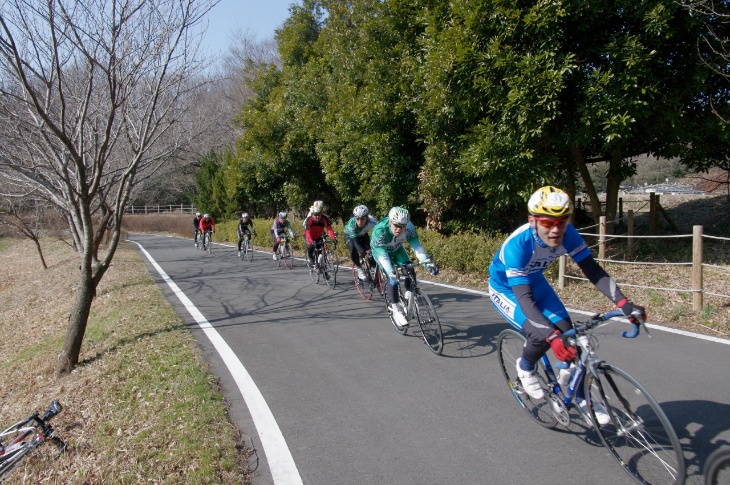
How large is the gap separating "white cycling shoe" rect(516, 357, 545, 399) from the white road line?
1.86 meters

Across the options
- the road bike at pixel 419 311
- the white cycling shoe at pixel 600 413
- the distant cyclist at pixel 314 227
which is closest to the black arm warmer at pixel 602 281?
the white cycling shoe at pixel 600 413

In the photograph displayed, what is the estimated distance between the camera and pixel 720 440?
371 cm

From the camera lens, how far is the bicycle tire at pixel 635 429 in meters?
3.10

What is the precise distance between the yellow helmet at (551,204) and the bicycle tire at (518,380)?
1.22 meters

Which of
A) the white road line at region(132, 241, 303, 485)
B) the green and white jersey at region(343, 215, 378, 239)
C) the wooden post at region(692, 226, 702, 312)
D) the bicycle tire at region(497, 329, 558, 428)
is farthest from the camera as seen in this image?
the green and white jersey at region(343, 215, 378, 239)

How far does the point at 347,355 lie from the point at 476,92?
648 cm

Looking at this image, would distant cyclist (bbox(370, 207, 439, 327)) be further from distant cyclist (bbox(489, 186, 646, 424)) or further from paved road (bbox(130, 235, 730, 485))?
distant cyclist (bbox(489, 186, 646, 424))

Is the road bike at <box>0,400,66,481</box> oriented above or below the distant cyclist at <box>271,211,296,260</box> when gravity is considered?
below

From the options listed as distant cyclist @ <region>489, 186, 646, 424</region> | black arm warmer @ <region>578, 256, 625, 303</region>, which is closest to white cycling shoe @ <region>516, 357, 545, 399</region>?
distant cyclist @ <region>489, 186, 646, 424</region>

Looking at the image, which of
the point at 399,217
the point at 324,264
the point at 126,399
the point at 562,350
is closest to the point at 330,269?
the point at 324,264

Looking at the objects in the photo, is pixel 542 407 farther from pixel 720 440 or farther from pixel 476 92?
pixel 476 92

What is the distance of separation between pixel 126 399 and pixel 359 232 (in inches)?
186

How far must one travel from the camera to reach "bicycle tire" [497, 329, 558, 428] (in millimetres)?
4141

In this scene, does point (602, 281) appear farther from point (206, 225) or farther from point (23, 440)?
point (206, 225)
